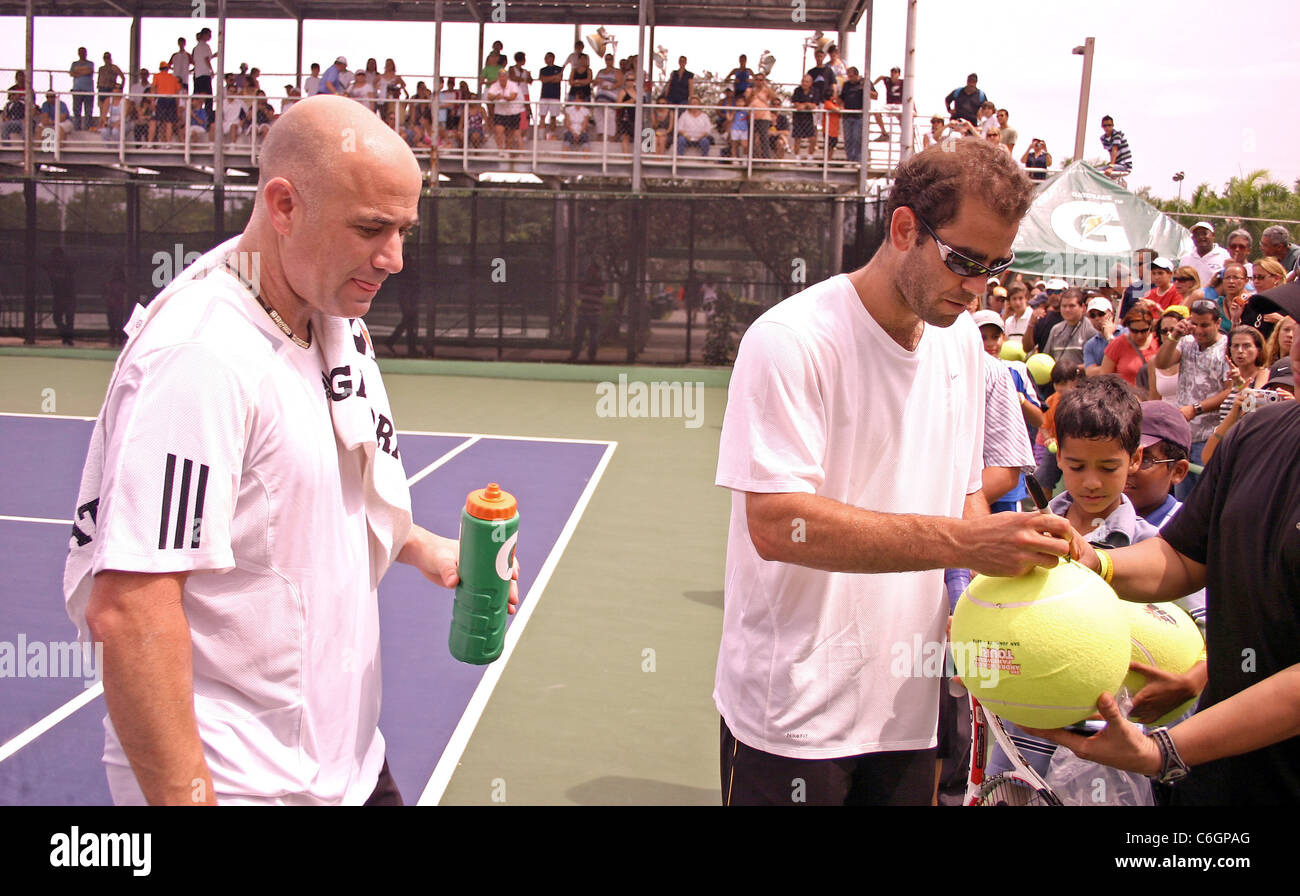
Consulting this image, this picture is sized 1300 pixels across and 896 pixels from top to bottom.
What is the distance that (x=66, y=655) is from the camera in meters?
6.39

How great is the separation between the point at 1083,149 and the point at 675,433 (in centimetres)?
1068

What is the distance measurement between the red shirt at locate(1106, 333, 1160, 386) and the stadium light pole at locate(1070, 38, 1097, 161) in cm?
1111

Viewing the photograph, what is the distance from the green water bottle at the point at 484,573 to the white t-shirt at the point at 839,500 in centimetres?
56

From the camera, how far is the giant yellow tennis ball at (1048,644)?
92.0 inches

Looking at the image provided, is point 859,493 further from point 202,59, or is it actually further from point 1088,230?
point 202,59

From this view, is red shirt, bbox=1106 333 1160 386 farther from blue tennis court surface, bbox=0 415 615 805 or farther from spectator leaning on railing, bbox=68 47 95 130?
spectator leaning on railing, bbox=68 47 95 130

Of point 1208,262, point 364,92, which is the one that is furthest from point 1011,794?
point 364,92

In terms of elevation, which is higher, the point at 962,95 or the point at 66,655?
the point at 962,95

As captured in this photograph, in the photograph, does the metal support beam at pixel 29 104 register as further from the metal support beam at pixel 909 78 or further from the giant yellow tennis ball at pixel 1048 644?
the giant yellow tennis ball at pixel 1048 644

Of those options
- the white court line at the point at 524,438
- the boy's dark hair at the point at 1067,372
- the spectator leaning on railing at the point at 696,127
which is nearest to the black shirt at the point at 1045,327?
the boy's dark hair at the point at 1067,372

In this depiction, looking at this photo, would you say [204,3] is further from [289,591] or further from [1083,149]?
[289,591]

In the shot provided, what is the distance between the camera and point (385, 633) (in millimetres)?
6711

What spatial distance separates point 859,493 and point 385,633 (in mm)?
4676
